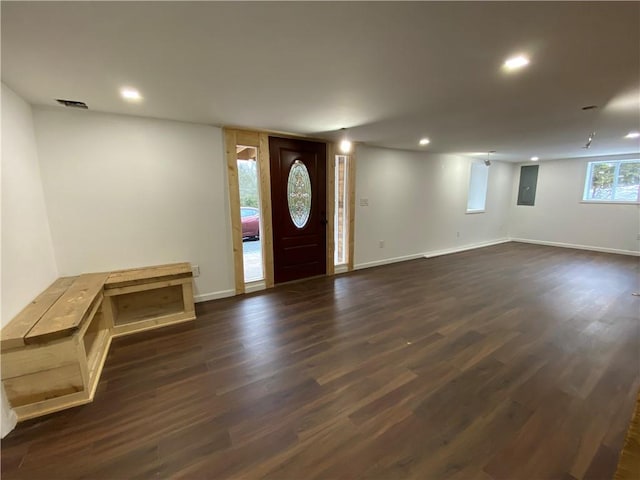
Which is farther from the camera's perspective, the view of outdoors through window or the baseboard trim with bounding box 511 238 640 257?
the baseboard trim with bounding box 511 238 640 257

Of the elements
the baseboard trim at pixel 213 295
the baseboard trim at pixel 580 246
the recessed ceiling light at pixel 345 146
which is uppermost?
the recessed ceiling light at pixel 345 146

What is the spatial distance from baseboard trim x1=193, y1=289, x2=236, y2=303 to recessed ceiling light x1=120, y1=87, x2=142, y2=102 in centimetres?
226

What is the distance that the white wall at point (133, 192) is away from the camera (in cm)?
263

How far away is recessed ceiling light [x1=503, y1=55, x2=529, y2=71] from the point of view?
1.69m

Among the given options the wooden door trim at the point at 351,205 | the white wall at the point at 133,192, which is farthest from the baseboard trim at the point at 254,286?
the wooden door trim at the point at 351,205

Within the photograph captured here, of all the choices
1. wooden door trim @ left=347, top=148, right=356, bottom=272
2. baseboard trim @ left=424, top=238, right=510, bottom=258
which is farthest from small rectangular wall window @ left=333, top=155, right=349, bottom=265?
baseboard trim @ left=424, top=238, right=510, bottom=258

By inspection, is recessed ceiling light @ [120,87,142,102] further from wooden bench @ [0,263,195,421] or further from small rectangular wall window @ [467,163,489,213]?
small rectangular wall window @ [467,163,489,213]

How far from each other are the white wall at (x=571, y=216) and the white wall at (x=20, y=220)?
9627mm

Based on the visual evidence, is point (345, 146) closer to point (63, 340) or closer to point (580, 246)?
point (63, 340)

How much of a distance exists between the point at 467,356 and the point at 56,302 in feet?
11.0

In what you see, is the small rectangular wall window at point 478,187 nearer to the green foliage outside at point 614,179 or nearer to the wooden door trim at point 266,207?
the green foliage outside at point 614,179

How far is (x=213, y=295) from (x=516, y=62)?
3.76 meters

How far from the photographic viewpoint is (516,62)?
68.8 inches

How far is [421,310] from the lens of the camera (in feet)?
10.5
